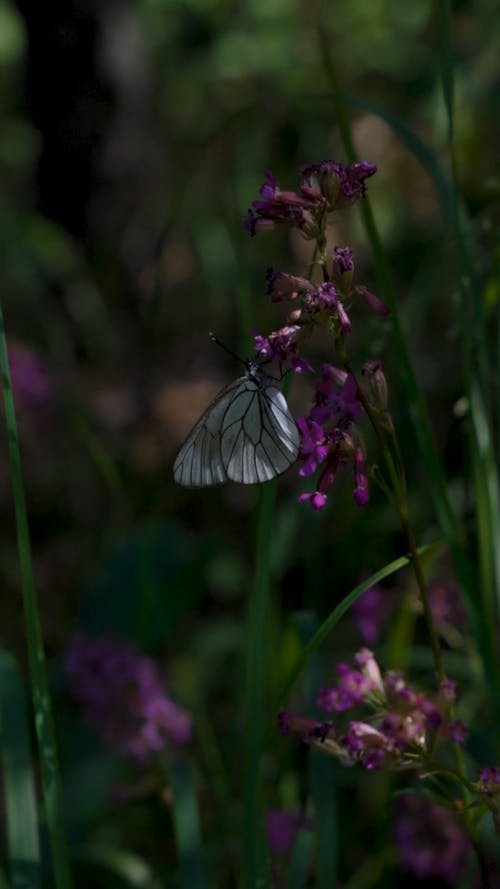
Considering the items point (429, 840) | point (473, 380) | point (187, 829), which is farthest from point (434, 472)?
point (429, 840)

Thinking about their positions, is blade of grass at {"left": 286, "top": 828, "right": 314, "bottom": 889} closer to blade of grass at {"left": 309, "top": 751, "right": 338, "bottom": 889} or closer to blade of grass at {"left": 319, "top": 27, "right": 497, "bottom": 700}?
blade of grass at {"left": 309, "top": 751, "right": 338, "bottom": 889}

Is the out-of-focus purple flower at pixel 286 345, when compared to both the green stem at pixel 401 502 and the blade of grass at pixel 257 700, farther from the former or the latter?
the blade of grass at pixel 257 700

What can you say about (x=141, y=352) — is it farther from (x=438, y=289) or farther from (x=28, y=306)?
(x=438, y=289)

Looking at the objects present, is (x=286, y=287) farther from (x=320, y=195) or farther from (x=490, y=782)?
(x=490, y=782)

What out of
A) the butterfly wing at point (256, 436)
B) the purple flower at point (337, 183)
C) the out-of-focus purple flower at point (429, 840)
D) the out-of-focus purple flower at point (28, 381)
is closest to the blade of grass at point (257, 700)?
the butterfly wing at point (256, 436)

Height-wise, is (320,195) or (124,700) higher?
(320,195)

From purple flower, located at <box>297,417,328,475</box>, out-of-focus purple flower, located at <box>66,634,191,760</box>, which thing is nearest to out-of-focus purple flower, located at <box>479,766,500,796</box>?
purple flower, located at <box>297,417,328,475</box>
